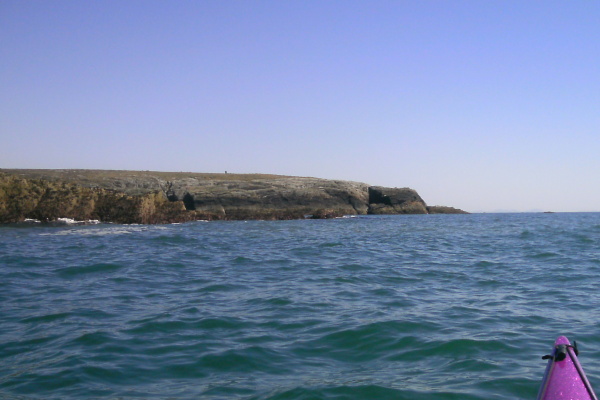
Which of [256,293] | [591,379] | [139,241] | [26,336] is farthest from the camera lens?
[139,241]

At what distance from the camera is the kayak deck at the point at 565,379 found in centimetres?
381

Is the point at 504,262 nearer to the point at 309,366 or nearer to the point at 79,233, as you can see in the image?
the point at 309,366

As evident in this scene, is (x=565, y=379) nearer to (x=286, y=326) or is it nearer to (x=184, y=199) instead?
(x=286, y=326)

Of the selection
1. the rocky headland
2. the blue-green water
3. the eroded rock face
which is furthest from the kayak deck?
the eroded rock face

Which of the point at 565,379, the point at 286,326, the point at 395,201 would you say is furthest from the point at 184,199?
the point at 565,379

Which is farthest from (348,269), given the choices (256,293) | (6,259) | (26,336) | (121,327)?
(6,259)

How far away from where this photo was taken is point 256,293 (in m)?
10.5

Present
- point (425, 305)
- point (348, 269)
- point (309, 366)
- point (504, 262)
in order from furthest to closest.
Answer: point (504, 262)
point (348, 269)
point (425, 305)
point (309, 366)

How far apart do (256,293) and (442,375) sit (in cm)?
522

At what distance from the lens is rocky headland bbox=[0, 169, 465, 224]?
30.4 meters

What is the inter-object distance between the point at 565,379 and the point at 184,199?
53.9 meters

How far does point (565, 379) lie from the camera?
3980mm

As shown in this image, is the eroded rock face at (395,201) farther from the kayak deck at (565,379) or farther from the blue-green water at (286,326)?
the kayak deck at (565,379)

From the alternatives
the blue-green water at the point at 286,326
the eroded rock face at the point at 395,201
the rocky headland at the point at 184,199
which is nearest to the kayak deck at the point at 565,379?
the blue-green water at the point at 286,326
